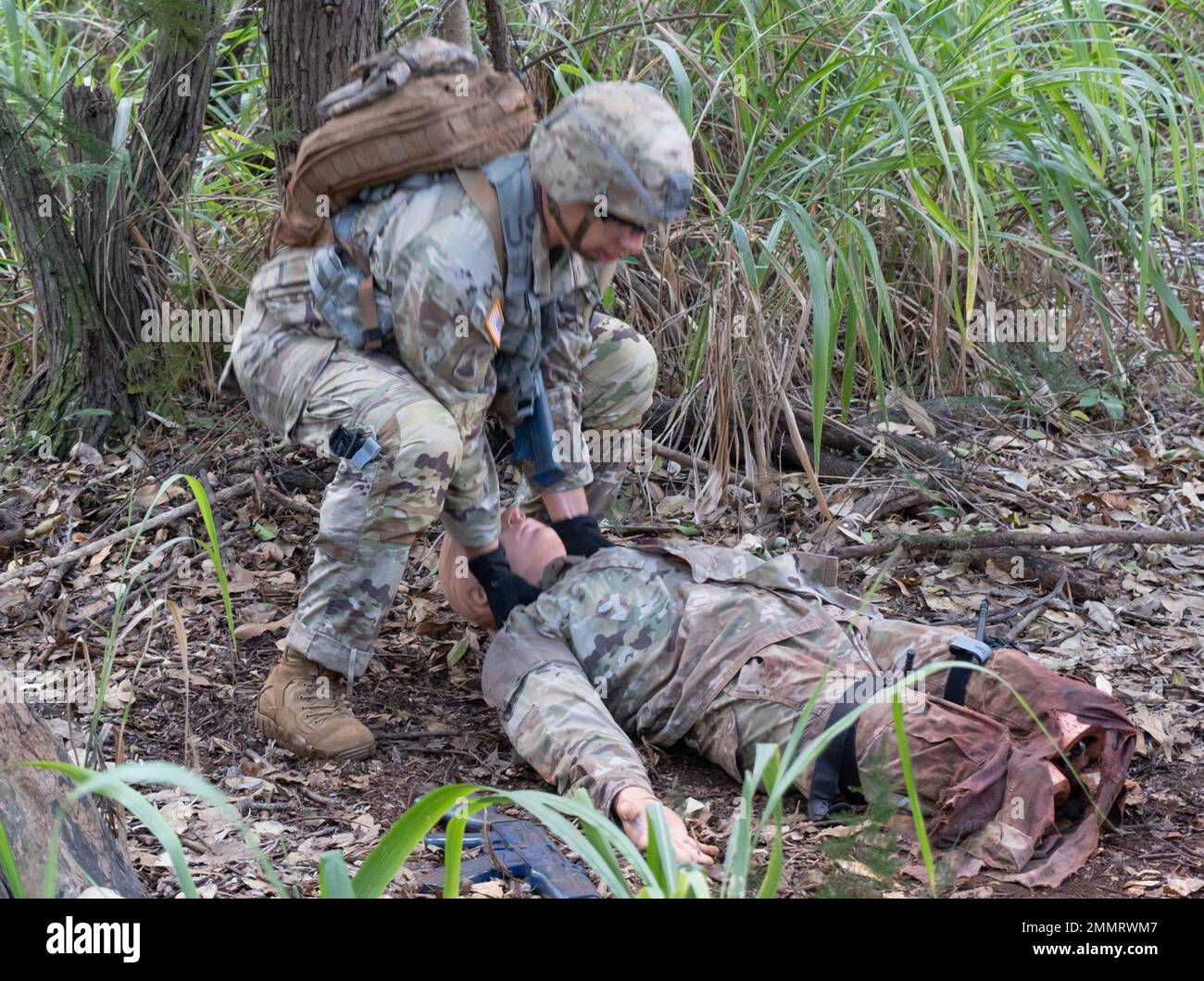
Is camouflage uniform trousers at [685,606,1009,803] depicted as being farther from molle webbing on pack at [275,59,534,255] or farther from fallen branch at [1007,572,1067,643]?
molle webbing on pack at [275,59,534,255]

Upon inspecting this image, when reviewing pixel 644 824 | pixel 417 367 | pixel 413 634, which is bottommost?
pixel 644 824

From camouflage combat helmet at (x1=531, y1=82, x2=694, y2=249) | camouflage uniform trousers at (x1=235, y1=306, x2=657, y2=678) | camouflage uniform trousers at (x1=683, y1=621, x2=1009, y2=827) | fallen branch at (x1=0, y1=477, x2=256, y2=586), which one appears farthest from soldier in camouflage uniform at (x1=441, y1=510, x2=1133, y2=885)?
fallen branch at (x1=0, y1=477, x2=256, y2=586)

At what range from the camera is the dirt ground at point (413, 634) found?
238 centimetres

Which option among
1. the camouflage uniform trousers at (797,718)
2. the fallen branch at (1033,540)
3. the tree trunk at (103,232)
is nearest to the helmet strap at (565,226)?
the camouflage uniform trousers at (797,718)

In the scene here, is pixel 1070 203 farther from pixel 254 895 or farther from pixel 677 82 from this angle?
pixel 254 895

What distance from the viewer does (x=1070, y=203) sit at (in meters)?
3.69

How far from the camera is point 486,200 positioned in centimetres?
268

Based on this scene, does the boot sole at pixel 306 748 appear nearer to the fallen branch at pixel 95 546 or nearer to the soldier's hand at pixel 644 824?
the soldier's hand at pixel 644 824

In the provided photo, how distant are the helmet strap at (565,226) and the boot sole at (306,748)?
1.11 meters

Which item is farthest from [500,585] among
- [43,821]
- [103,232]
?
[103,232]

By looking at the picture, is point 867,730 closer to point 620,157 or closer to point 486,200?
point 620,157

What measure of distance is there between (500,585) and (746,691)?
1.96ft
